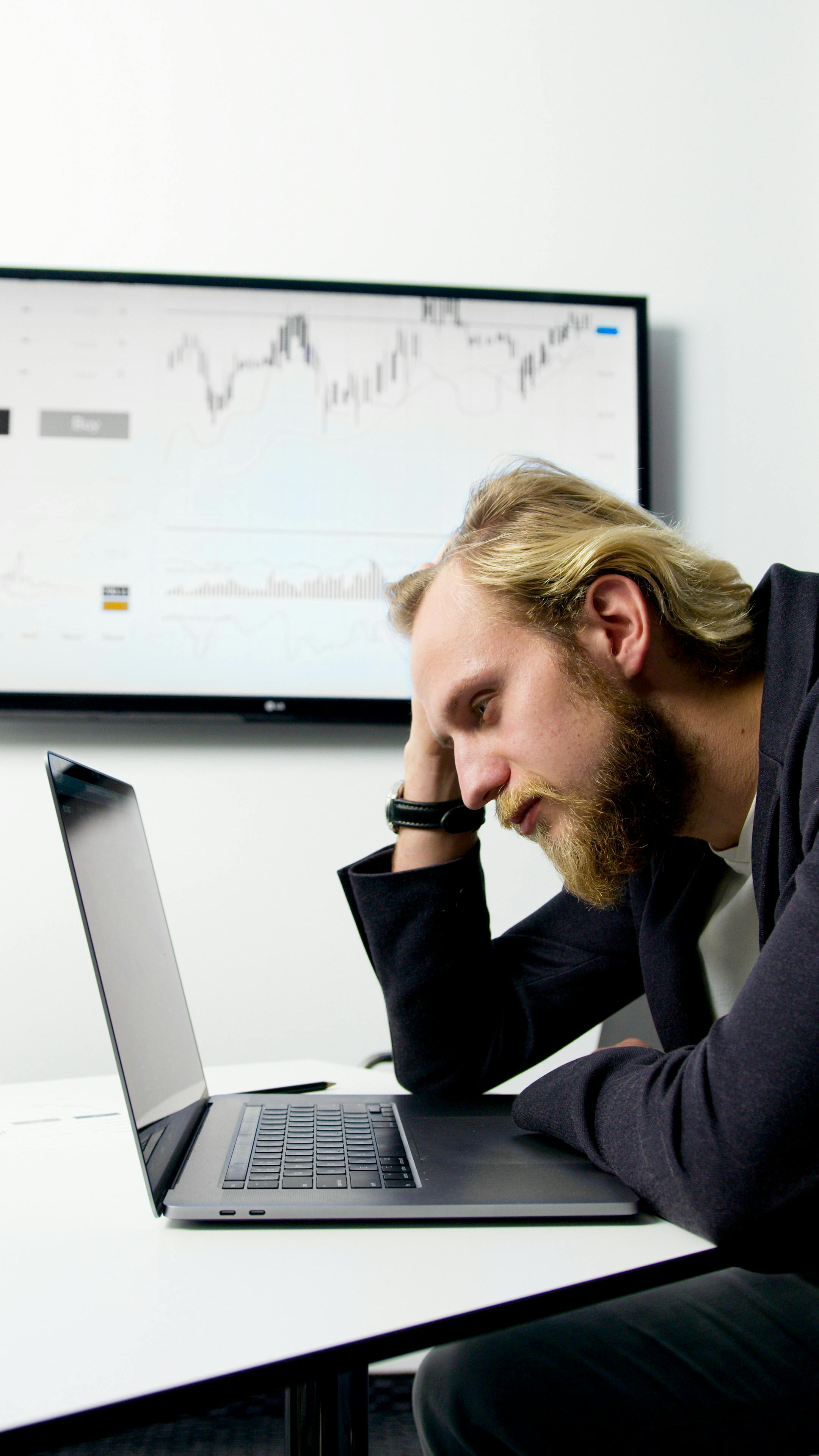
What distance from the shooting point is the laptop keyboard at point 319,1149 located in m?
0.66

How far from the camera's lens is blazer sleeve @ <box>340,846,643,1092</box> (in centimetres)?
105

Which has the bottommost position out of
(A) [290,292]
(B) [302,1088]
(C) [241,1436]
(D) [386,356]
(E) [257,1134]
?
(C) [241,1436]

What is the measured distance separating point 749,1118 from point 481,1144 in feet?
0.78

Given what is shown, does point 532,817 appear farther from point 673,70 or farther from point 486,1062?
point 673,70

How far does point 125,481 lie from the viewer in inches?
69.9

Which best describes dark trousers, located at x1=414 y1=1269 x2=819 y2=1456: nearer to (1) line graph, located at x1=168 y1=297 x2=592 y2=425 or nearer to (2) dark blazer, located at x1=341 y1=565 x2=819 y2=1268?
(2) dark blazer, located at x1=341 y1=565 x2=819 y2=1268

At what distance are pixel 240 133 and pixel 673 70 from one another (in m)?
0.85

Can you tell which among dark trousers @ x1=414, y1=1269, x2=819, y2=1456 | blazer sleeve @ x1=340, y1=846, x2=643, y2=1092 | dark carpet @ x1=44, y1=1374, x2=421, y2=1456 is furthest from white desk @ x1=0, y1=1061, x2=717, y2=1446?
dark carpet @ x1=44, y1=1374, x2=421, y2=1456

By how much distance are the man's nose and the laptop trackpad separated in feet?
1.00

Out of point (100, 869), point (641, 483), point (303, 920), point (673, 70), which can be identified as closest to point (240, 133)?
point (673, 70)

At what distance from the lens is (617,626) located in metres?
1.01

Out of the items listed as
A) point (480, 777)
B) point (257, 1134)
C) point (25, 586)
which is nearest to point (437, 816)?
point (480, 777)

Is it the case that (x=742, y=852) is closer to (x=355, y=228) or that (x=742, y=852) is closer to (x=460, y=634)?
(x=460, y=634)

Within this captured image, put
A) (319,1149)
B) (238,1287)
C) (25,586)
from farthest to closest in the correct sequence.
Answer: (25,586)
(319,1149)
(238,1287)
